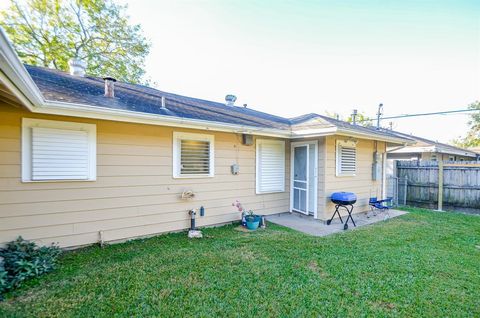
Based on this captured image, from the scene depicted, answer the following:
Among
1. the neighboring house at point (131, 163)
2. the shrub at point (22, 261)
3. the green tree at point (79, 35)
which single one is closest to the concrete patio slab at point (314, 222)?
the neighboring house at point (131, 163)

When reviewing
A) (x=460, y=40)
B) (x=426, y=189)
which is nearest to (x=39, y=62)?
(x=426, y=189)

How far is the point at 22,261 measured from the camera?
10.2ft

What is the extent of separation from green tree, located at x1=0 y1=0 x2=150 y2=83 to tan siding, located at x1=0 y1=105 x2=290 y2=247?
12.1m

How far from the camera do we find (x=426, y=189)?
332 inches

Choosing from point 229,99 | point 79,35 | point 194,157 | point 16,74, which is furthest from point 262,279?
point 79,35

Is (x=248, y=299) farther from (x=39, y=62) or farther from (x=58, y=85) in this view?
(x=39, y=62)

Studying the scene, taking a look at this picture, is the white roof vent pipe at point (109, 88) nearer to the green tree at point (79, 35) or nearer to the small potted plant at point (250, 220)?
the small potted plant at point (250, 220)

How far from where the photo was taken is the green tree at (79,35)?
1168 centimetres

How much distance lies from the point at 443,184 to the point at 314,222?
552cm

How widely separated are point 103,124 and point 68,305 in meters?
2.81

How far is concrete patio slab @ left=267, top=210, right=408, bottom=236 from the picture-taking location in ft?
17.3

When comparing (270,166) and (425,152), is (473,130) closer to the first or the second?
(425,152)

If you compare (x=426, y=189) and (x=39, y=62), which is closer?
(x=426, y=189)

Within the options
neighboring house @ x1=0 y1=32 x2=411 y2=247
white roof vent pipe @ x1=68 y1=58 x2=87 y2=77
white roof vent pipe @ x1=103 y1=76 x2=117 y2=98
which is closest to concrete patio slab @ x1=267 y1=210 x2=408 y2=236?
neighboring house @ x1=0 y1=32 x2=411 y2=247
